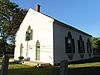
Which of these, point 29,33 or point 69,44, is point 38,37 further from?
point 69,44

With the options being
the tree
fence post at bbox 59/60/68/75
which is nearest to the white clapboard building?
the tree

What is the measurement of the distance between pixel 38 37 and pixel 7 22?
31.7ft

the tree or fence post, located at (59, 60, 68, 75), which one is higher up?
the tree

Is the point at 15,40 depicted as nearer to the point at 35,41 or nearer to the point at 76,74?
the point at 35,41

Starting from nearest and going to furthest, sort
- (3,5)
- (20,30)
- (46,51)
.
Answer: (46,51) < (20,30) < (3,5)

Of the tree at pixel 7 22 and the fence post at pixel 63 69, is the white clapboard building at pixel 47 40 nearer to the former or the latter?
the tree at pixel 7 22

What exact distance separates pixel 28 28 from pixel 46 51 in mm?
6628

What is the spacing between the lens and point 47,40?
16625mm

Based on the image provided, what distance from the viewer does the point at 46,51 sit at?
1652cm

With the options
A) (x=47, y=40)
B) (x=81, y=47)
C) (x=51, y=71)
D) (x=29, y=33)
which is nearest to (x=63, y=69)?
(x=51, y=71)

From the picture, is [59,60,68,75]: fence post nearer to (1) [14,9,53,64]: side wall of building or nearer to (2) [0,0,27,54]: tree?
(1) [14,9,53,64]: side wall of building

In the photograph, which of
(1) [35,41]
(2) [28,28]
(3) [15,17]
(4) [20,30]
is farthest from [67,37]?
(3) [15,17]

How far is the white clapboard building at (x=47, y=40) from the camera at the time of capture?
1622cm

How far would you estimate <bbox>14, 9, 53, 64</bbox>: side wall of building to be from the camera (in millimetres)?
16312
